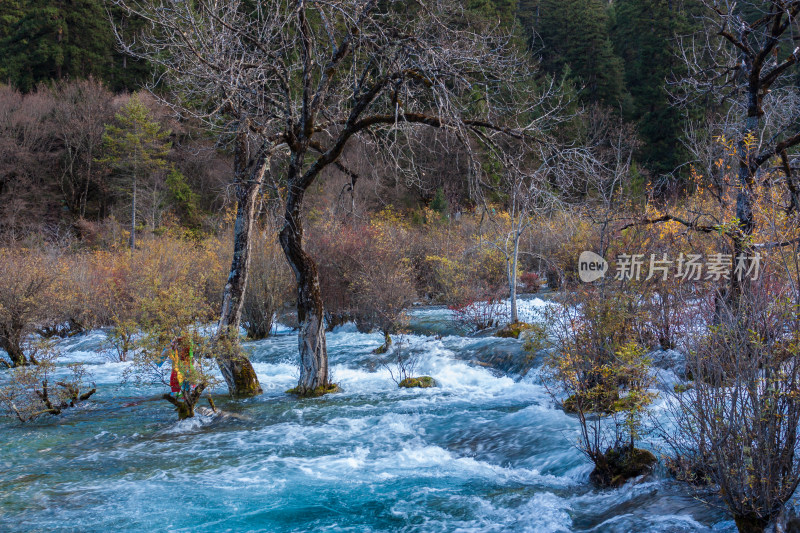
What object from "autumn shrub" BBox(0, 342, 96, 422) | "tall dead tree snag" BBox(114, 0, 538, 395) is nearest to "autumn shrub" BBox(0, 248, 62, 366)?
"autumn shrub" BBox(0, 342, 96, 422)

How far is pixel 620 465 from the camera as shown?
6152 mm

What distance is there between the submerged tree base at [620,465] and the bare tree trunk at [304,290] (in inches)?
200

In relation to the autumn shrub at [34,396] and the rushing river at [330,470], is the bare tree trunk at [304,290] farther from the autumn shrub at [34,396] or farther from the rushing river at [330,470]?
the autumn shrub at [34,396]

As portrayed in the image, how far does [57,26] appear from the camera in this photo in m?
39.9

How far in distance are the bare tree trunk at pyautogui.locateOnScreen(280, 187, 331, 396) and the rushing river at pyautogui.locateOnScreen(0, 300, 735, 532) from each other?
819 millimetres

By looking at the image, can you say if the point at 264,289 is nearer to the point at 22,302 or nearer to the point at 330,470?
the point at 22,302

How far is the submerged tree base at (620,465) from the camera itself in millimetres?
6062

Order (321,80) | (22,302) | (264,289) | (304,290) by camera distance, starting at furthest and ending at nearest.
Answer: (264,289) < (22,302) < (304,290) < (321,80)

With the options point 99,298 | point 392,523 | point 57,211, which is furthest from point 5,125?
point 392,523

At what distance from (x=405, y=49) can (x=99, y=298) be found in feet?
49.2

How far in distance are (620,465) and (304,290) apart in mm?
5625

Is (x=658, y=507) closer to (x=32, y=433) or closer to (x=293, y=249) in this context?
(x=293, y=249)

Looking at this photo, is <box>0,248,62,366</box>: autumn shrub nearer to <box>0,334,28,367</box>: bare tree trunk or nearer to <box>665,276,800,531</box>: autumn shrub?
<box>0,334,28,367</box>: bare tree trunk

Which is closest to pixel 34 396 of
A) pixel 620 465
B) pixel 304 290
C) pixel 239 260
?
pixel 239 260
